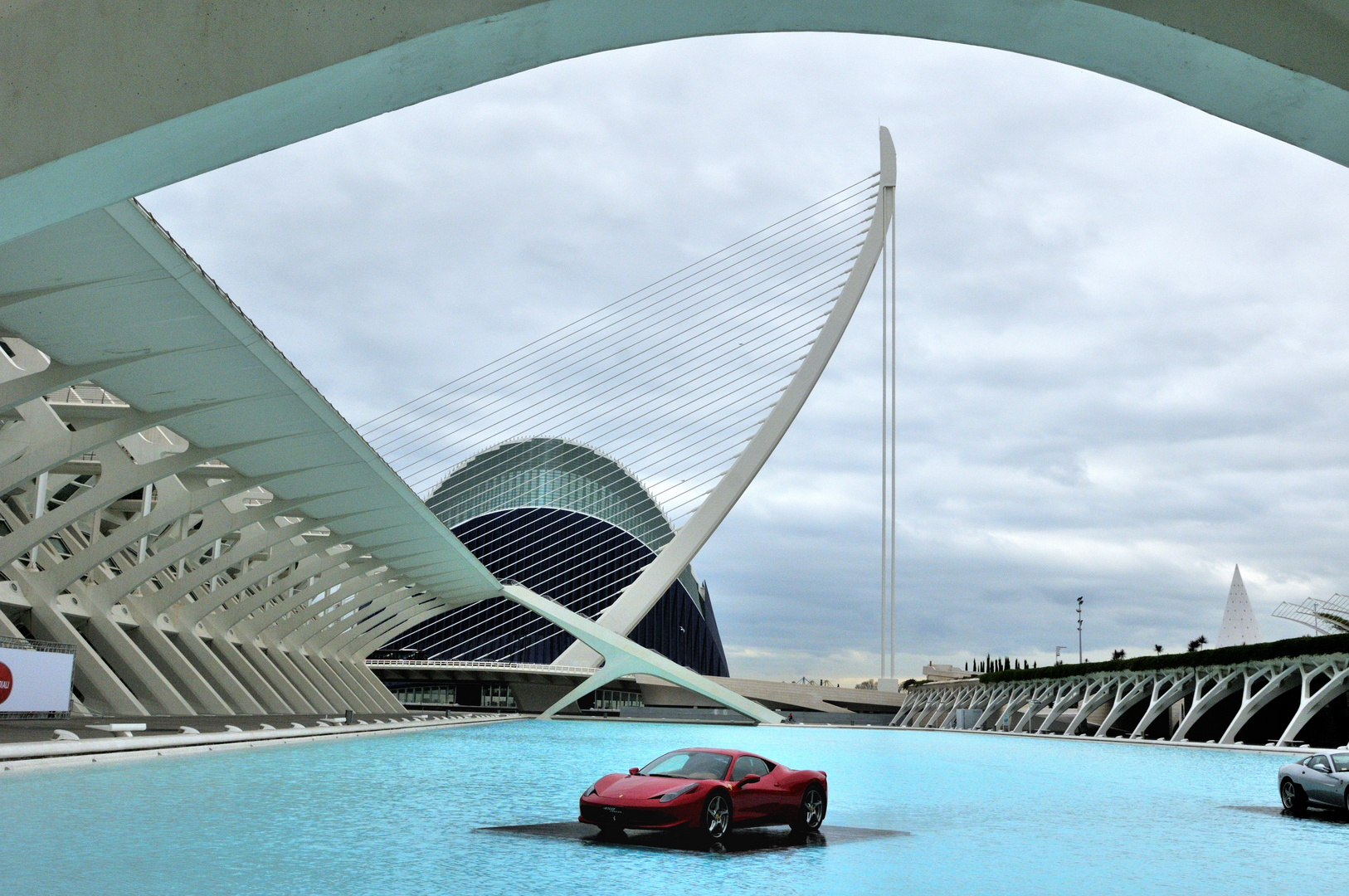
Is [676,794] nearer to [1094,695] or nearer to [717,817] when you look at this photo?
[717,817]

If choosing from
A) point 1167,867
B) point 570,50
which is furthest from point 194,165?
point 1167,867

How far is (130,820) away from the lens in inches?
415

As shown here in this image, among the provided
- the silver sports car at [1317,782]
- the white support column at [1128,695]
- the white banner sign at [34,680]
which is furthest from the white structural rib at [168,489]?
the white support column at [1128,695]

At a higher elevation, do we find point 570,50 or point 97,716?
point 570,50

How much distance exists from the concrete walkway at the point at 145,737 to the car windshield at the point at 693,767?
335 inches

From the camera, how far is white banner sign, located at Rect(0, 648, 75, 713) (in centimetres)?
1861

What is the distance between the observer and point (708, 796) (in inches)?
429

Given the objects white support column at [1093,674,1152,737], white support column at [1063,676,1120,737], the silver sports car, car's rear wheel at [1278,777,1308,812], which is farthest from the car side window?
white support column at [1063,676,1120,737]

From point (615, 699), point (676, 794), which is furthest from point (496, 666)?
point (676, 794)

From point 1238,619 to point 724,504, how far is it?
6103cm

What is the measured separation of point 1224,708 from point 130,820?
172 feet

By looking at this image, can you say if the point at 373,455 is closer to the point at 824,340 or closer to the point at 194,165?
the point at 194,165

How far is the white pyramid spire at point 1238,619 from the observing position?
94625 mm

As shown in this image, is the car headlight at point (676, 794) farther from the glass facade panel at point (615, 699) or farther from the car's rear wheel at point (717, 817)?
the glass facade panel at point (615, 699)
